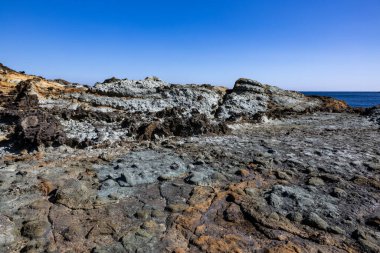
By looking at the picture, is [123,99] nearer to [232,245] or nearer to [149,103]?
[149,103]

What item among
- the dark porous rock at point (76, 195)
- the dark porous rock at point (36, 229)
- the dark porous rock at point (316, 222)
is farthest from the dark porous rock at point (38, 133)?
the dark porous rock at point (316, 222)

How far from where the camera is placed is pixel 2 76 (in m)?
21.0

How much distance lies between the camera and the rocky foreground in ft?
13.3

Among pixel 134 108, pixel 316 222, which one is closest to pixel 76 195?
pixel 316 222

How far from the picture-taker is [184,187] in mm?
5723

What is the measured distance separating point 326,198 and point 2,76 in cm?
2331

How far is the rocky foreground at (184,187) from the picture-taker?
4.05 metres

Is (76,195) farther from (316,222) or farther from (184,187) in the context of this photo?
(316,222)

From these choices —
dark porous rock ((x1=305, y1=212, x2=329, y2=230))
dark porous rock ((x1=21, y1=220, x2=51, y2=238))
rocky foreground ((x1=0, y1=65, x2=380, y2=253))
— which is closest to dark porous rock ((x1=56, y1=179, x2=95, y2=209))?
rocky foreground ((x1=0, y1=65, x2=380, y2=253))

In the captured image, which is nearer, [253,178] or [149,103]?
[253,178]

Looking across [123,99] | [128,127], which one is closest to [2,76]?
[123,99]

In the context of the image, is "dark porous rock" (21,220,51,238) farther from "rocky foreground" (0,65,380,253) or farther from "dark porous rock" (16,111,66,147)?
"dark porous rock" (16,111,66,147)

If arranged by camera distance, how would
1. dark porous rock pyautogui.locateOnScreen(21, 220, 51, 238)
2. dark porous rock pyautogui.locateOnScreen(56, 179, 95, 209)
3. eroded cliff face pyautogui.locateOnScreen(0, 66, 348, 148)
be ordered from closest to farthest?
dark porous rock pyautogui.locateOnScreen(21, 220, 51, 238), dark porous rock pyautogui.locateOnScreen(56, 179, 95, 209), eroded cliff face pyautogui.locateOnScreen(0, 66, 348, 148)

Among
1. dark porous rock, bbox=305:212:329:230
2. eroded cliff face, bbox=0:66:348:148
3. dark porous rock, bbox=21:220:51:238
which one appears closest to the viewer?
dark porous rock, bbox=21:220:51:238
